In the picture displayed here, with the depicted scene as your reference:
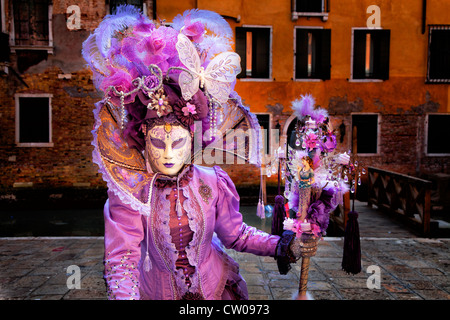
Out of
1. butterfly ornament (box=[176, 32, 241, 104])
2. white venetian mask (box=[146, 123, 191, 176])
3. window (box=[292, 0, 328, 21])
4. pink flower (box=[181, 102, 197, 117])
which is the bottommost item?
white venetian mask (box=[146, 123, 191, 176])

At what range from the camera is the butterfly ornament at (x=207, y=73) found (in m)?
1.78

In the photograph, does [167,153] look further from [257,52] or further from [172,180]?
[257,52]

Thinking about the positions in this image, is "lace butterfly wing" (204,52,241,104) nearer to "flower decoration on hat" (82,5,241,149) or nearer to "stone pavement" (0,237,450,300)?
"flower decoration on hat" (82,5,241,149)

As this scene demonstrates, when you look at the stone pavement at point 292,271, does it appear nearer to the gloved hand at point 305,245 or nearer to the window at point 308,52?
the gloved hand at point 305,245

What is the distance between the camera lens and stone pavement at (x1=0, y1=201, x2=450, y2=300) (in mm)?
3637

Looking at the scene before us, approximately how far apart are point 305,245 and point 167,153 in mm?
849

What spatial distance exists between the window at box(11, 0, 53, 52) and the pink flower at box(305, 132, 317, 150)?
10.2 meters

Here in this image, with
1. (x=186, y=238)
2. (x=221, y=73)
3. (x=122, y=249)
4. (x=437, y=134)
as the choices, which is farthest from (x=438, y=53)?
(x=122, y=249)

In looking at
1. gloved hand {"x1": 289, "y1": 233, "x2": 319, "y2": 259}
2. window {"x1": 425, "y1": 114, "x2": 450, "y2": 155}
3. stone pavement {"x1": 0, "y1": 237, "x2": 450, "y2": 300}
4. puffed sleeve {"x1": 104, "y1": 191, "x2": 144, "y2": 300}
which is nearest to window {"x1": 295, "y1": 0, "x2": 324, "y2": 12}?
window {"x1": 425, "y1": 114, "x2": 450, "y2": 155}

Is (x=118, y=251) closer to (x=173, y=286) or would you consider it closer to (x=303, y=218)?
(x=173, y=286)

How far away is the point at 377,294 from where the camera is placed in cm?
359

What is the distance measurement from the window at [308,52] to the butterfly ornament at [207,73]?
942 centimetres

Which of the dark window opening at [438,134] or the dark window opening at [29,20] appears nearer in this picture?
the dark window opening at [29,20]

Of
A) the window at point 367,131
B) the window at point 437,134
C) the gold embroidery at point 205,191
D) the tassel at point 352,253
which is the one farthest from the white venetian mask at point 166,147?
the window at point 437,134
